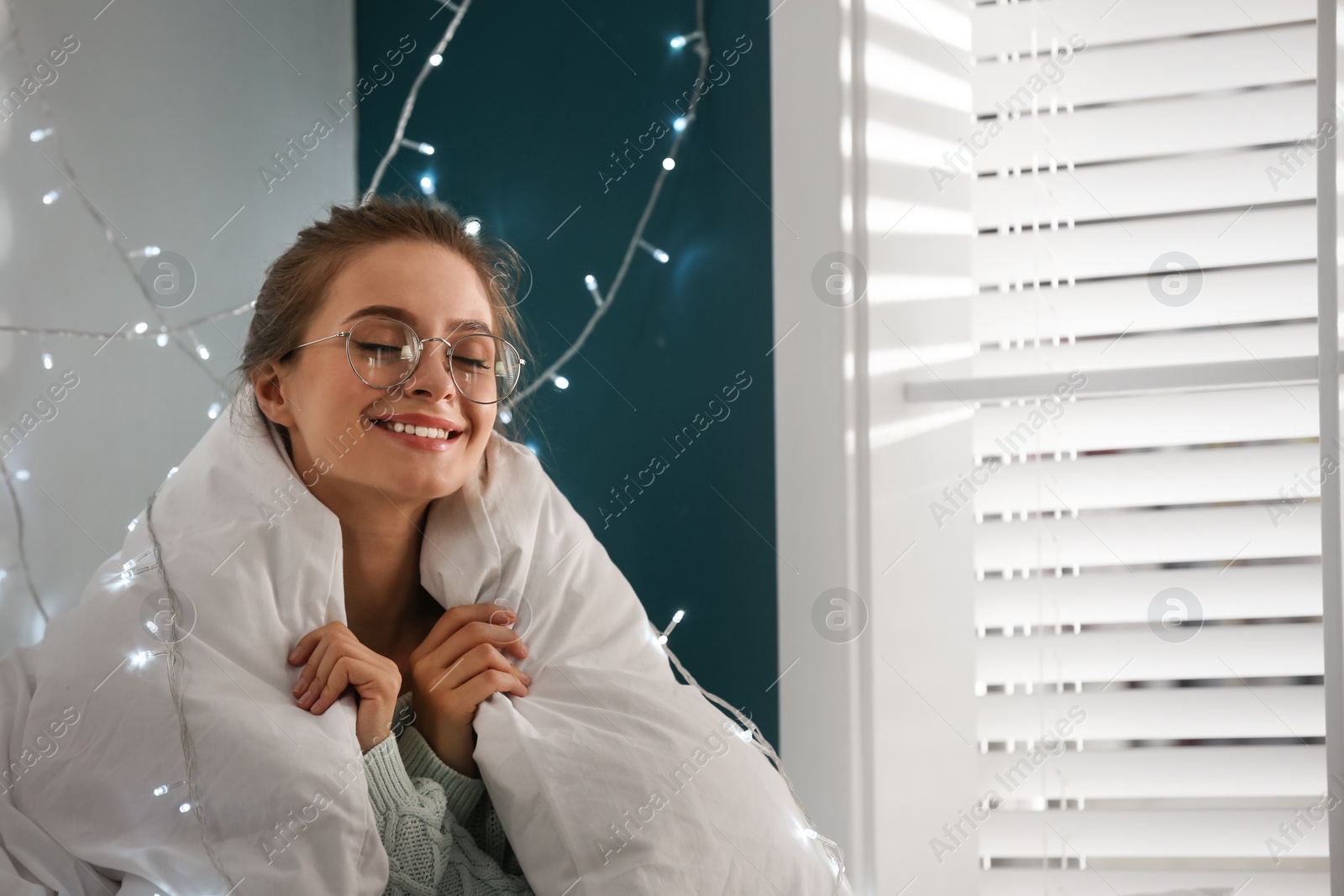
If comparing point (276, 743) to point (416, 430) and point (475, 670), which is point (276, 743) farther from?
point (416, 430)

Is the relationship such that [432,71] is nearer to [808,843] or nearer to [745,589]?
[745,589]

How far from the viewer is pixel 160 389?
4.56ft

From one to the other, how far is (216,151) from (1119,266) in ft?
4.46

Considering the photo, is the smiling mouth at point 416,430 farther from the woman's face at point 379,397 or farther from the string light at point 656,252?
the string light at point 656,252

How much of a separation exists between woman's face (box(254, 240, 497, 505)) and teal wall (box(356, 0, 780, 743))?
43 cm

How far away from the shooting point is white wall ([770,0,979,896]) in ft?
4.83

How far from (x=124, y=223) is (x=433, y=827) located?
892 millimetres

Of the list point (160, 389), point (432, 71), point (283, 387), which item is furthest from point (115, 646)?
point (432, 71)

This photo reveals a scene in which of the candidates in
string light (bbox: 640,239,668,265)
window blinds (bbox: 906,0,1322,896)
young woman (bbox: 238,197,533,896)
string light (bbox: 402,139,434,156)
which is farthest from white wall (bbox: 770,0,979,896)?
string light (bbox: 402,139,434,156)

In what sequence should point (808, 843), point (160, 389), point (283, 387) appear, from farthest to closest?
point (160, 389) < point (283, 387) < point (808, 843)

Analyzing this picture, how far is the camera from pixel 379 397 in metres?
1.18

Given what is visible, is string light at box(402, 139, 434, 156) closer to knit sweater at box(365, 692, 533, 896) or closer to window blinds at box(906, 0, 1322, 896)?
window blinds at box(906, 0, 1322, 896)

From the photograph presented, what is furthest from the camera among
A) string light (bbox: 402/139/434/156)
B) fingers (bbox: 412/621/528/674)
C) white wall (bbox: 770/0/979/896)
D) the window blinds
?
string light (bbox: 402/139/434/156)

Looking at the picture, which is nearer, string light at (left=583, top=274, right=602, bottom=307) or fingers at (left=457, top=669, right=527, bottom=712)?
Answer: fingers at (left=457, top=669, right=527, bottom=712)
